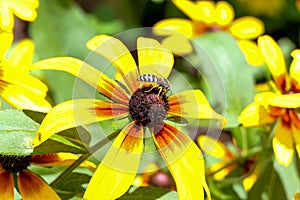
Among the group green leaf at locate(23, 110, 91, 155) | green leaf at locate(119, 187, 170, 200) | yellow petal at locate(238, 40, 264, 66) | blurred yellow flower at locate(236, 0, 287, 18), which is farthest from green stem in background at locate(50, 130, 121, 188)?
blurred yellow flower at locate(236, 0, 287, 18)

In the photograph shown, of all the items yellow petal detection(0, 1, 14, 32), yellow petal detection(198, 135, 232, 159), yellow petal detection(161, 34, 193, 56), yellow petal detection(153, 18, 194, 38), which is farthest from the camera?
yellow petal detection(153, 18, 194, 38)

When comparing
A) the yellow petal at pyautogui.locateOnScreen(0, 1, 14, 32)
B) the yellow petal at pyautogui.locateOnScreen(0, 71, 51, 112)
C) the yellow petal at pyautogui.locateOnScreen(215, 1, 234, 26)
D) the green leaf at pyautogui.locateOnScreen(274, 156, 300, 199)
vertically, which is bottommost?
the green leaf at pyautogui.locateOnScreen(274, 156, 300, 199)

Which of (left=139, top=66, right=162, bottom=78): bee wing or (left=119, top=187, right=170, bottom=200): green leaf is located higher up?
(left=139, top=66, right=162, bottom=78): bee wing

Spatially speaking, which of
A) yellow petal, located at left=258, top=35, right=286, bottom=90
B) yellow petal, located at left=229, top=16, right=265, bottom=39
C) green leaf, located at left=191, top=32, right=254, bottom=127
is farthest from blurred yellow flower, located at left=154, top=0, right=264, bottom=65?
yellow petal, located at left=258, top=35, right=286, bottom=90

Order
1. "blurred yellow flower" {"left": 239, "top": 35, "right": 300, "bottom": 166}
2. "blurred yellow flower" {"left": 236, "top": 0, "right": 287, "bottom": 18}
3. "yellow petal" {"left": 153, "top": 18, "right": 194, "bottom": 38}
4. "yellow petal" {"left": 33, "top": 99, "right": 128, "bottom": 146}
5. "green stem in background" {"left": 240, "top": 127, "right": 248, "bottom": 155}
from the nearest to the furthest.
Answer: "yellow petal" {"left": 33, "top": 99, "right": 128, "bottom": 146} → "blurred yellow flower" {"left": 239, "top": 35, "right": 300, "bottom": 166} → "green stem in background" {"left": 240, "top": 127, "right": 248, "bottom": 155} → "yellow petal" {"left": 153, "top": 18, "right": 194, "bottom": 38} → "blurred yellow flower" {"left": 236, "top": 0, "right": 287, "bottom": 18}

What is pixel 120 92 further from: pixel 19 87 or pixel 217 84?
pixel 217 84

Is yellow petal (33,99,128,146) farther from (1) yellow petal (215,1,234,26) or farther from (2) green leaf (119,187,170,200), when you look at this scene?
(1) yellow petal (215,1,234,26)

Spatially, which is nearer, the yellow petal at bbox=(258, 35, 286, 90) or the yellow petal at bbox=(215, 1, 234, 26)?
the yellow petal at bbox=(258, 35, 286, 90)

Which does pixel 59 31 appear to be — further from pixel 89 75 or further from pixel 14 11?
pixel 89 75
